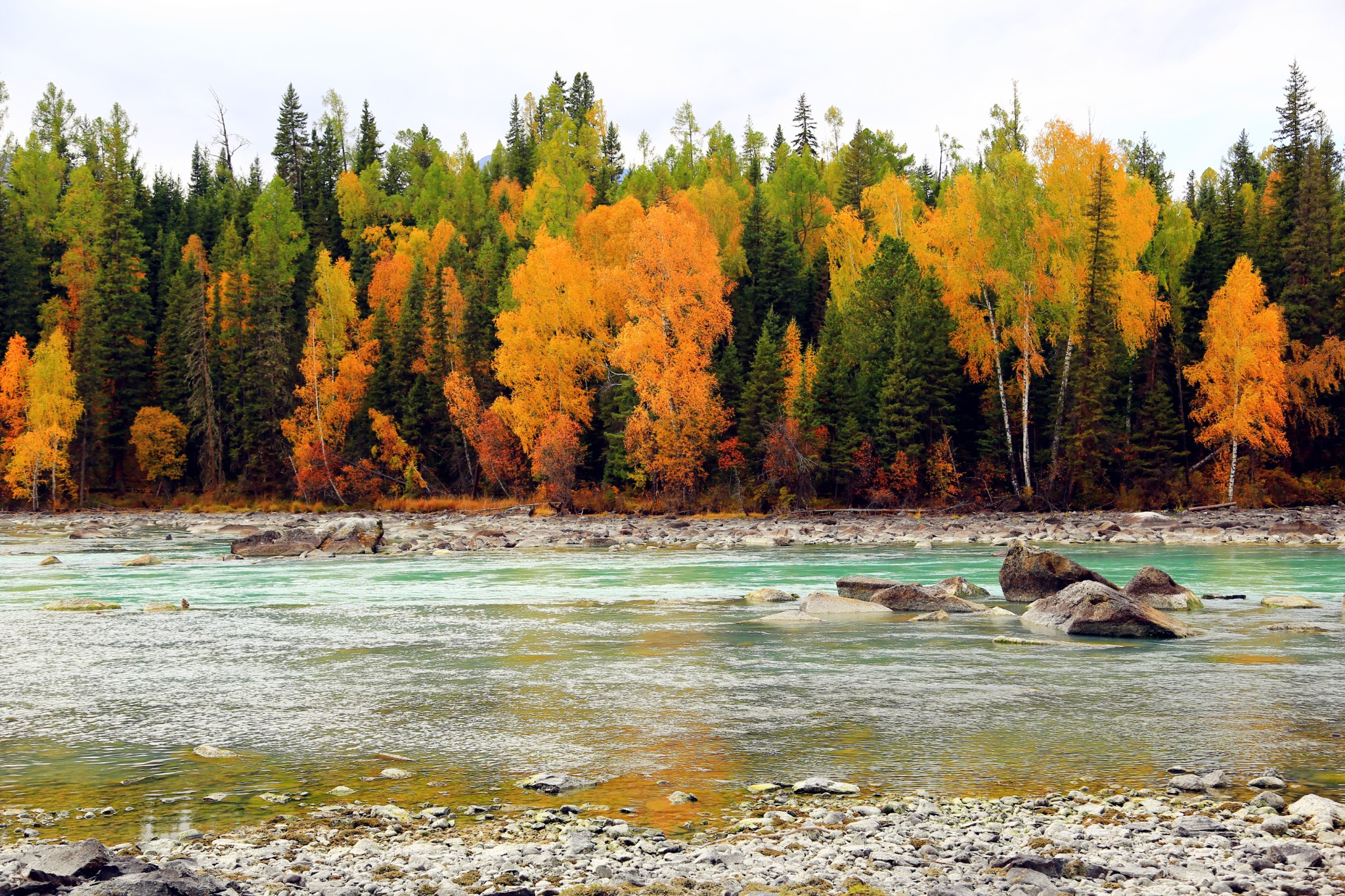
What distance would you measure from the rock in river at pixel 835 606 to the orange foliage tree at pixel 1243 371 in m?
29.8

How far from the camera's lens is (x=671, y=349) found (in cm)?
4500

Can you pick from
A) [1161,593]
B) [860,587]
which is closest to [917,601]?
[860,587]

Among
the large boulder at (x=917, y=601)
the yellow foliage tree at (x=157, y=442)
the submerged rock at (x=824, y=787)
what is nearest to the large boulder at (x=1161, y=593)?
the large boulder at (x=917, y=601)

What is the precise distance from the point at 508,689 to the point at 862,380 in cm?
3690

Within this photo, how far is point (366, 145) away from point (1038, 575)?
3440 inches

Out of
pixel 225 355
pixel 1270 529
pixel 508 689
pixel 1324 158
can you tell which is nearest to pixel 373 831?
pixel 508 689

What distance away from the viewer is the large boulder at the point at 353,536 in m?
32.9

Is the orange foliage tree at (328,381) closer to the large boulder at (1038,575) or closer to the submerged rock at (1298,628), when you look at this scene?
the large boulder at (1038,575)

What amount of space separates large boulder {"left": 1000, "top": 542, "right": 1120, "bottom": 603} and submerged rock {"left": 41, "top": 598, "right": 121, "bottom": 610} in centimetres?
1586

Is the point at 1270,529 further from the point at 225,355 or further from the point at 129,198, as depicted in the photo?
the point at 129,198

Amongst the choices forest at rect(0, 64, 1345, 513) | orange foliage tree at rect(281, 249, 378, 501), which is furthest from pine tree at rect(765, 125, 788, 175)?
orange foliage tree at rect(281, 249, 378, 501)

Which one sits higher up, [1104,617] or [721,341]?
[721,341]

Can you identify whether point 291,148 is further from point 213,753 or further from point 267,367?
point 213,753

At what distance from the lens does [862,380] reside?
46.1 m
